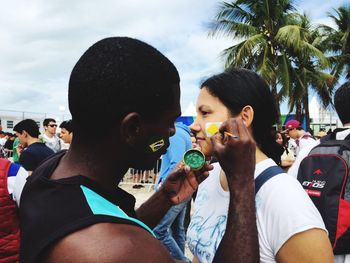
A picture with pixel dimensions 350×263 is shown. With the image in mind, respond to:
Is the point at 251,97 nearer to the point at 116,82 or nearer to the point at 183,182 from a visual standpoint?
the point at 183,182

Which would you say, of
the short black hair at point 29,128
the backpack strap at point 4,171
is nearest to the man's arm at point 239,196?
the backpack strap at point 4,171

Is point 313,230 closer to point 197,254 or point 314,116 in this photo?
point 197,254

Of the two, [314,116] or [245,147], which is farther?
[314,116]

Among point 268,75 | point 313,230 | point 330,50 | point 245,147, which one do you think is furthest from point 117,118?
point 330,50

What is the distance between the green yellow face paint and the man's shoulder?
0.88m

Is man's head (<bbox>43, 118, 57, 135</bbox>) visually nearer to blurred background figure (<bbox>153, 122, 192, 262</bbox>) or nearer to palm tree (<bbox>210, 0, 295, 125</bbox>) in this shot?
blurred background figure (<bbox>153, 122, 192, 262</bbox>)

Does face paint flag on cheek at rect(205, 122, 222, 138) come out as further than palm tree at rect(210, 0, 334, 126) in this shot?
No

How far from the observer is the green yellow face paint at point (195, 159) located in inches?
69.9

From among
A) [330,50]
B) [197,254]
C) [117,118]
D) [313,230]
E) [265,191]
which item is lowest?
[197,254]

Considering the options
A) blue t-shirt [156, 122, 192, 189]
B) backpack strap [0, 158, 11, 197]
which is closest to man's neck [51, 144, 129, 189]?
backpack strap [0, 158, 11, 197]

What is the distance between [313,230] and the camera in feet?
4.37

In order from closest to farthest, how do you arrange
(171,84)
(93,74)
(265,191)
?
(93,74) < (171,84) < (265,191)

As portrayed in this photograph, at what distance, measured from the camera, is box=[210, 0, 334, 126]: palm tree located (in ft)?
59.5

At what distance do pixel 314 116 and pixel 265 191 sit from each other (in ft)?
75.2
